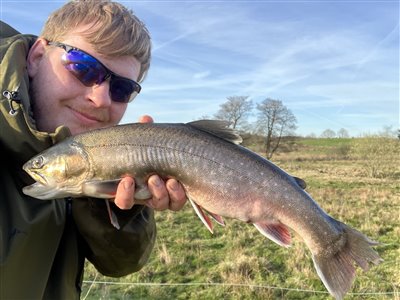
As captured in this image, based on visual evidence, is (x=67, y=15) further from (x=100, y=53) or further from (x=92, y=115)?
(x=92, y=115)

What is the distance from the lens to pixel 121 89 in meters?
3.49

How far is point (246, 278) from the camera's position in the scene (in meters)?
8.43

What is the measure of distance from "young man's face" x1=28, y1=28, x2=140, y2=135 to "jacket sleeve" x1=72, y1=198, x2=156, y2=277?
2.07ft

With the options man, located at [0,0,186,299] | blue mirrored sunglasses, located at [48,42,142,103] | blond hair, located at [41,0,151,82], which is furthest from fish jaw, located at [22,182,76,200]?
blond hair, located at [41,0,151,82]

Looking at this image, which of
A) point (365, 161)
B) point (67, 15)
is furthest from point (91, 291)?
point (365, 161)

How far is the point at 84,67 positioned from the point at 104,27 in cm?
37

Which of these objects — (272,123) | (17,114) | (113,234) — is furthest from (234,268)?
(272,123)

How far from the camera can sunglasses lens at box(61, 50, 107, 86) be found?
10.8ft

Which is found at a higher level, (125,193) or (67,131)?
(67,131)

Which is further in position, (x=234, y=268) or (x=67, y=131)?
(x=234, y=268)

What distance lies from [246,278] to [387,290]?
259 cm

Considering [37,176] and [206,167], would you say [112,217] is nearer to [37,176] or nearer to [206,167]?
[37,176]

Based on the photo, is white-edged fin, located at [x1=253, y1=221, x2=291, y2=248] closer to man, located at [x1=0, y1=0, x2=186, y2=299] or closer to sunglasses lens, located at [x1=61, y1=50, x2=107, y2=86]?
man, located at [x1=0, y1=0, x2=186, y2=299]

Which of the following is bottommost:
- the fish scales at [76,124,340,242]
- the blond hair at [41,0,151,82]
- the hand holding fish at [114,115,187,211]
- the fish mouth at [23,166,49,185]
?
the fish mouth at [23,166,49,185]
